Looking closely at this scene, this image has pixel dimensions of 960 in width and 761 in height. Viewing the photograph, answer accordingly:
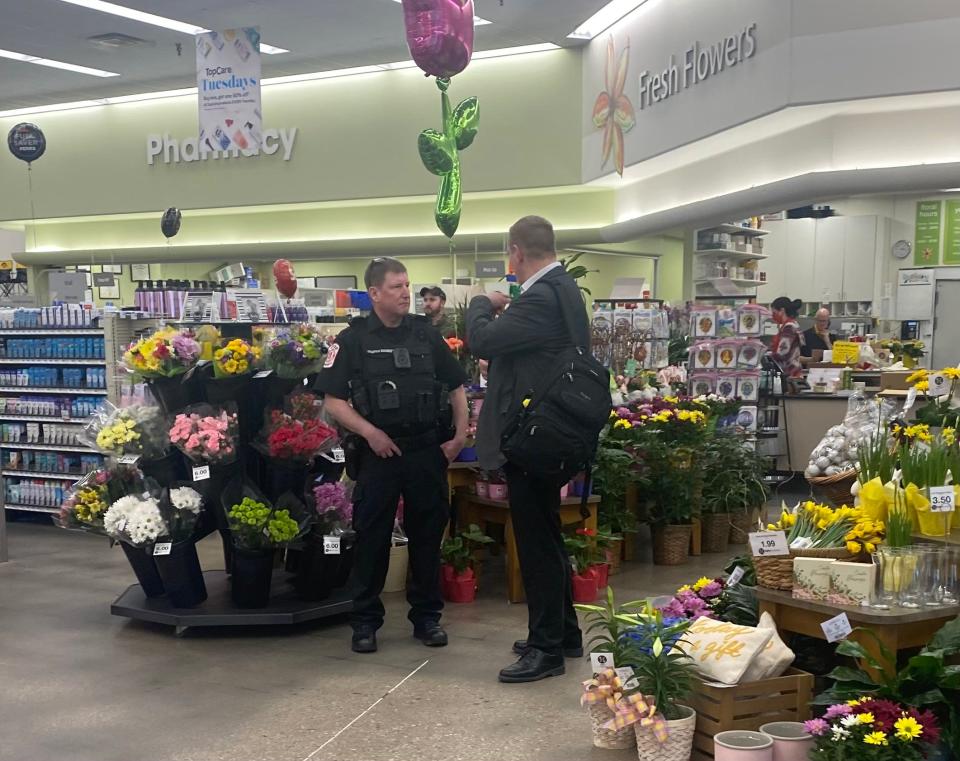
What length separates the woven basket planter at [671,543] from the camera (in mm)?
5723

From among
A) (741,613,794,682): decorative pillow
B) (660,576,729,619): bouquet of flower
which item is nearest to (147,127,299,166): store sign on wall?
(660,576,729,619): bouquet of flower

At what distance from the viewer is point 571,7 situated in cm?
999

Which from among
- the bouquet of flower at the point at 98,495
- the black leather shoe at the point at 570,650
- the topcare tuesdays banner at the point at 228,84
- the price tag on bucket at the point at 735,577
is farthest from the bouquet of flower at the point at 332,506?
the topcare tuesdays banner at the point at 228,84

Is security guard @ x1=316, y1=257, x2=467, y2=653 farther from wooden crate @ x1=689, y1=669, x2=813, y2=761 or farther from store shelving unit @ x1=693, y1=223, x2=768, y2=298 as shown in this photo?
store shelving unit @ x1=693, y1=223, x2=768, y2=298

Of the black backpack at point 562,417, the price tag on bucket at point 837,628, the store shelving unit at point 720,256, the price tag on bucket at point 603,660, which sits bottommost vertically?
the price tag on bucket at point 603,660

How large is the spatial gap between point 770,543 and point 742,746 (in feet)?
2.21

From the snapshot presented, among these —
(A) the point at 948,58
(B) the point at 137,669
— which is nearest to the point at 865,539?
(B) the point at 137,669

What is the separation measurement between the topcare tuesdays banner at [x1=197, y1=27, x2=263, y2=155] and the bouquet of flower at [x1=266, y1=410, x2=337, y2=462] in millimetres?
5145

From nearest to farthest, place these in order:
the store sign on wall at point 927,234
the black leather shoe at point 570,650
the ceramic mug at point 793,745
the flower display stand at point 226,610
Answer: the ceramic mug at point 793,745
the black leather shoe at point 570,650
the flower display stand at point 226,610
the store sign on wall at point 927,234

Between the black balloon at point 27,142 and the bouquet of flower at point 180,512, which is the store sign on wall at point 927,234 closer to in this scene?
the black balloon at point 27,142

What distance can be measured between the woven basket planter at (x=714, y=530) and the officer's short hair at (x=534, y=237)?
2.94 meters

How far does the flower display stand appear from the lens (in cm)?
440

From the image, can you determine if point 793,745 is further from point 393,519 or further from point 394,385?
point 394,385

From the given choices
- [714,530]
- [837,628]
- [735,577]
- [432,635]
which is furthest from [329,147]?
[837,628]
